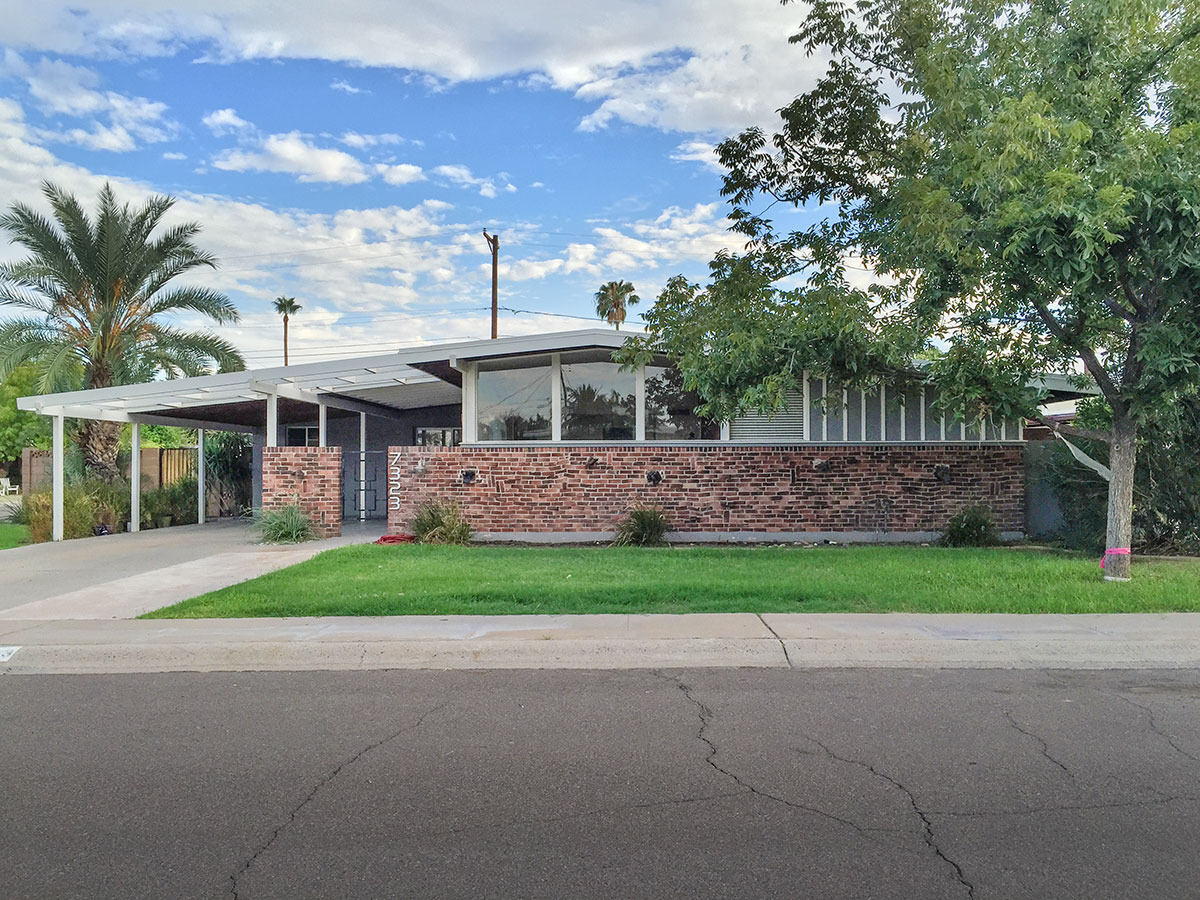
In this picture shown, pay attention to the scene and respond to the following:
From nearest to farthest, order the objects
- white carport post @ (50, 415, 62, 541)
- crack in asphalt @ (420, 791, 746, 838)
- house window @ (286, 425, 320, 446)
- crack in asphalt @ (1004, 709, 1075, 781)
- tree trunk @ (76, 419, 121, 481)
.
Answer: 1. crack in asphalt @ (420, 791, 746, 838)
2. crack in asphalt @ (1004, 709, 1075, 781)
3. white carport post @ (50, 415, 62, 541)
4. tree trunk @ (76, 419, 121, 481)
5. house window @ (286, 425, 320, 446)

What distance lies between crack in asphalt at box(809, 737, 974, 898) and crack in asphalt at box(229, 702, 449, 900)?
→ 248 centimetres

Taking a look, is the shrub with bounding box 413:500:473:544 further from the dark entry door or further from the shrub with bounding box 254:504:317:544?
the dark entry door

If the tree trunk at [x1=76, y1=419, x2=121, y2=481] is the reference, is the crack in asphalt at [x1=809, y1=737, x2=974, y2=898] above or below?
below

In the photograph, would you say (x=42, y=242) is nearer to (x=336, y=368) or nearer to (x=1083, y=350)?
(x=336, y=368)

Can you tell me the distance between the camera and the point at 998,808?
14.4 ft

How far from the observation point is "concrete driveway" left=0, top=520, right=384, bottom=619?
9.97 m

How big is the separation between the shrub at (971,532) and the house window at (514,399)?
6.88 meters

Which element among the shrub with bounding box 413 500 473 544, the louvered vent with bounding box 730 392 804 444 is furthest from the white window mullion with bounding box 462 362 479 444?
the louvered vent with bounding box 730 392 804 444

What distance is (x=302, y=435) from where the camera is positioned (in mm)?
24234

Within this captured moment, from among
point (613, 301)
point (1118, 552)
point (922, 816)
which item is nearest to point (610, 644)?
point (922, 816)

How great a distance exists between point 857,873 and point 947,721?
7.92 feet

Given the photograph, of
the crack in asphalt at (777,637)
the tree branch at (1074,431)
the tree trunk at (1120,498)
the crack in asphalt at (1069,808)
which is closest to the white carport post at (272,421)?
the crack in asphalt at (777,637)

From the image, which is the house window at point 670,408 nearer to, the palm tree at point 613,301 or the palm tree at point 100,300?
the palm tree at point 100,300

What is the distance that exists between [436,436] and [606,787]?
19408mm
